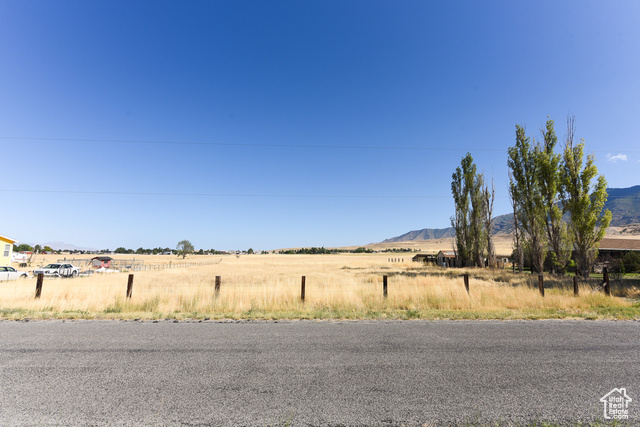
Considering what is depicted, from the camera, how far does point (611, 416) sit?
3459 millimetres

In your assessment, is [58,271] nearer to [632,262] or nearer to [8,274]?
[8,274]

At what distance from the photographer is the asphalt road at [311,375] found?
138 inches

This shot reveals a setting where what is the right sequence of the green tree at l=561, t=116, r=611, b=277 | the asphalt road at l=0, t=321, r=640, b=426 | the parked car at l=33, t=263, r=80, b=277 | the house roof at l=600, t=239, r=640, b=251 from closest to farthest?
the asphalt road at l=0, t=321, r=640, b=426 → the green tree at l=561, t=116, r=611, b=277 → the parked car at l=33, t=263, r=80, b=277 → the house roof at l=600, t=239, r=640, b=251

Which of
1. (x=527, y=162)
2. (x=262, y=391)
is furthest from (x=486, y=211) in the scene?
(x=262, y=391)

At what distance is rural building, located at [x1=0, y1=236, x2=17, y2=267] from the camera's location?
3672cm

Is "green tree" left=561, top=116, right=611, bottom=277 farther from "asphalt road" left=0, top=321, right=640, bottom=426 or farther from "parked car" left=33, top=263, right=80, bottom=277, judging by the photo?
"parked car" left=33, top=263, right=80, bottom=277

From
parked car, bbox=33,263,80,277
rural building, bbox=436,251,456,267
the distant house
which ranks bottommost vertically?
parked car, bbox=33,263,80,277

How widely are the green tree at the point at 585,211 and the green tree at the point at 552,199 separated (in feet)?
3.77

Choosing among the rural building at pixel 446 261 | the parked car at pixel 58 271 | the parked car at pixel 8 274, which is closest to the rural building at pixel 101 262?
the parked car at pixel 58 271

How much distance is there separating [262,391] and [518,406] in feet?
10.6

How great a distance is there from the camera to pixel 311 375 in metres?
4.62

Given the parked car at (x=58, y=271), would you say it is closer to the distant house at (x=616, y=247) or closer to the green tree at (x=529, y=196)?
the green tree at (x=529, y=196)

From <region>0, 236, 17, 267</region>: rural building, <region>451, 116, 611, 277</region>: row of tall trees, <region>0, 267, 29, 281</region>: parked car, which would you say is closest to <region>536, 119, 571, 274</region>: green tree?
<region>451, 116, 611, 277</region>: row of tall trees

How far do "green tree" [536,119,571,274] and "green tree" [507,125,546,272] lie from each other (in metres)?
0.66
